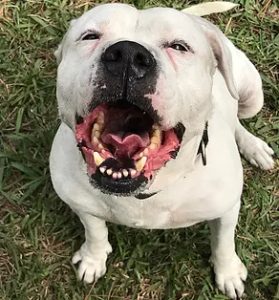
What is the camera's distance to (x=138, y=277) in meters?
3.56

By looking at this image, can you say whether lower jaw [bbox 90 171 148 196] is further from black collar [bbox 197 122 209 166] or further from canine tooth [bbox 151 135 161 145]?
black collar [bbox 197 122 209 166]

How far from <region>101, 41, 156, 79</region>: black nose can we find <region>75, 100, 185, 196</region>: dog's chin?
130 mm

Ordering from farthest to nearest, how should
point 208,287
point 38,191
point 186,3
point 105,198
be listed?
1. point 186,3
2. point 38,191
3. point 208,287
4. point 105,198

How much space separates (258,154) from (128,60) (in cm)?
165

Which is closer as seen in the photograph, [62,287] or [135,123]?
[135,123]

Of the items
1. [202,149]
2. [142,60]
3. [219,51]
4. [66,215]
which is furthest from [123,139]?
[66,215]

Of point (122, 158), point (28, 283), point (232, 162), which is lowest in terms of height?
point (28, 283)

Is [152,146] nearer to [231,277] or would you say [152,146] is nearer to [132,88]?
[132,88]

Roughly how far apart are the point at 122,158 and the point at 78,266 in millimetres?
1263

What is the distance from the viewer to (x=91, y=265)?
355 centimetres

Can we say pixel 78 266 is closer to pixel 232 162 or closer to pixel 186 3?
pixel 232 162

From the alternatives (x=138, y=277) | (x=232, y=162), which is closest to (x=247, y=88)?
(x=232, y=162)

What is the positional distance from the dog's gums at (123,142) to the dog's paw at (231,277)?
3.66ft

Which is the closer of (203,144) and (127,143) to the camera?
(127,143)
